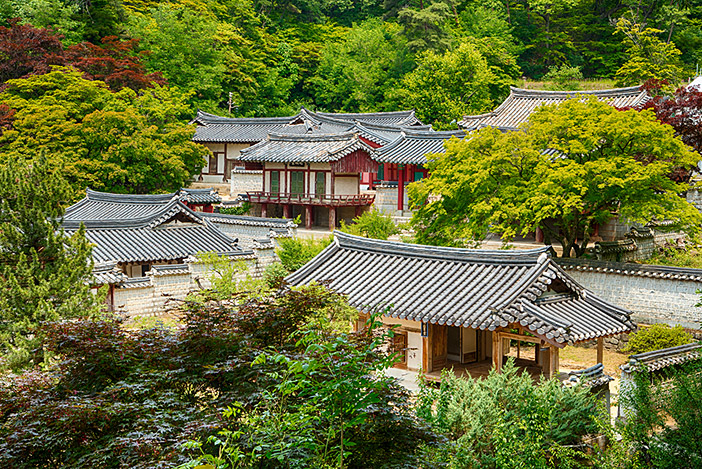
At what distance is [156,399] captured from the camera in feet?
25.3

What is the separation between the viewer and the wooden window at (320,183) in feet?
123

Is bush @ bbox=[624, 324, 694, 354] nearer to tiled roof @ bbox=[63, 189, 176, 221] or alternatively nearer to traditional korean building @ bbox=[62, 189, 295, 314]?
traditional korean building @ bbox=[62, 189, 295, 314]

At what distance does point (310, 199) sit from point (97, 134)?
1150 centimetres

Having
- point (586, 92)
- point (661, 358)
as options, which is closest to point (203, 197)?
point (586, 92)

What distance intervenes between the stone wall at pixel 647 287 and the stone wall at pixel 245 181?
22.1 m

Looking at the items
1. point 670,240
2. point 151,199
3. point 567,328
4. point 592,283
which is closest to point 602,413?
point 567,328

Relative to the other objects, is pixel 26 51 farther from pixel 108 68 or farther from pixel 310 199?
pixel 310 199

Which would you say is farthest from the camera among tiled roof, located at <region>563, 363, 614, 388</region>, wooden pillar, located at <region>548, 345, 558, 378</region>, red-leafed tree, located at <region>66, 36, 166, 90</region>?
red-leafed tree, located at <region>66, 36, 166, 90</region>

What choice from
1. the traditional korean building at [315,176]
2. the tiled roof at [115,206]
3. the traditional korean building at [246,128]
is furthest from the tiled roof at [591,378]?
the traditional korean building at [246,128]

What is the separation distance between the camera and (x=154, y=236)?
27.7 m

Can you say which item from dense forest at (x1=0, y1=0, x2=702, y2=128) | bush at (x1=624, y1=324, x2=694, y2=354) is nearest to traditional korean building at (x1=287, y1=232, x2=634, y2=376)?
bush at (x1=624, y1=324, x2=694, y2=354)

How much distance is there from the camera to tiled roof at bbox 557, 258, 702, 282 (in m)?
22.1

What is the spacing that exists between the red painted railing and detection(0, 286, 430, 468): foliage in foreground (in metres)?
26.3

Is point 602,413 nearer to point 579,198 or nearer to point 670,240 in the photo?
point 579,198
